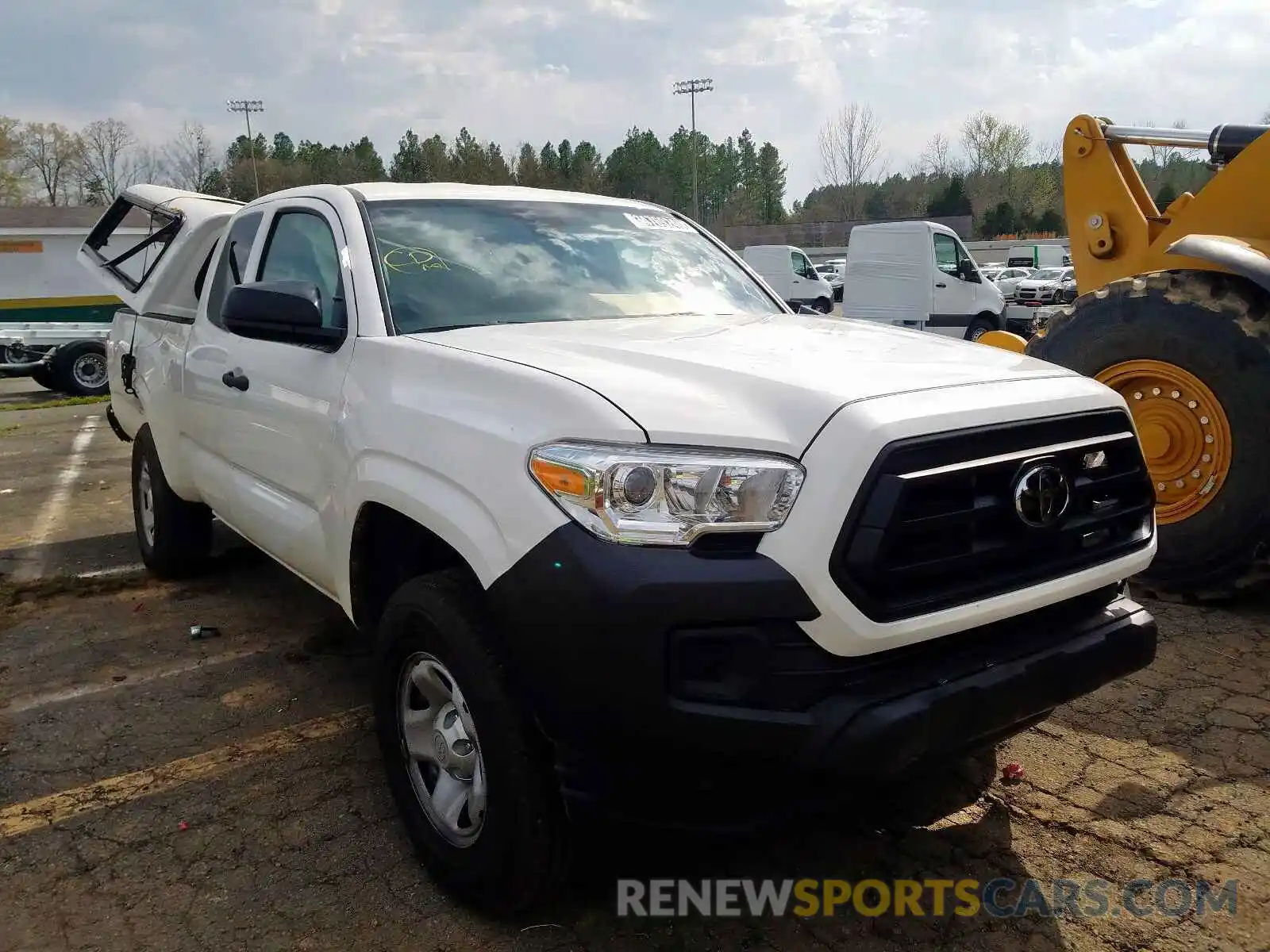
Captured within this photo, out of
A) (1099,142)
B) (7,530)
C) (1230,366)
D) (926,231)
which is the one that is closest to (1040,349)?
(1230,366)

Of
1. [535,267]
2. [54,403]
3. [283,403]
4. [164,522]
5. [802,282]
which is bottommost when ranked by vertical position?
[54,403]

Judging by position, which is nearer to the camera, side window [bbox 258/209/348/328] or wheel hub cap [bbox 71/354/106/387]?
side window [bbox 258/209/348/328]

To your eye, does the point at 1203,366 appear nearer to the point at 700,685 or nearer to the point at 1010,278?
the point at 700,685

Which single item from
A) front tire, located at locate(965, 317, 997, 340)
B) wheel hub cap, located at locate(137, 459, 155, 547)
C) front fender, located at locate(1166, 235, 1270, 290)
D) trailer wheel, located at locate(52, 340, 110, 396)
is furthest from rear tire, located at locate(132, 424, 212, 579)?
front tire, located at locate(965, 317, 997, 340)

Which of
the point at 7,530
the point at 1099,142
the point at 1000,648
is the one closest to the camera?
the point at 1000,648

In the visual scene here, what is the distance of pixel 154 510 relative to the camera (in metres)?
5.32

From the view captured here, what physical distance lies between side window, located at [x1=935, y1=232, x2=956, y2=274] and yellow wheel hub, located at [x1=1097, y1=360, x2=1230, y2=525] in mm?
14033

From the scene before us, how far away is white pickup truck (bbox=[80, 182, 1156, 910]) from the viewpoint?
2.02 meters

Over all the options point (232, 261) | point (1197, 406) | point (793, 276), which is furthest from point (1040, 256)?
point (232, 261)

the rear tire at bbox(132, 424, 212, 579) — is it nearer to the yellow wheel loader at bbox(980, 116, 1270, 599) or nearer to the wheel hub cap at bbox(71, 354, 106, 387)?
the yellow wheel loader at bbox(980, 116, 1270, 599)

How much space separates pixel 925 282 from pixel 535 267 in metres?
15.8

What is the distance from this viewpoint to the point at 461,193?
3.75m

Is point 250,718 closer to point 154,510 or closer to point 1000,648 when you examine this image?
A: point 154,510

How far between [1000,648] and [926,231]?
17021 millimetres
